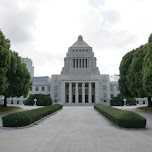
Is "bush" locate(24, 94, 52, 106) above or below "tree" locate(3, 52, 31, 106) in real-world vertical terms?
below

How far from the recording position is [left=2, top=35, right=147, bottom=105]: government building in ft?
280

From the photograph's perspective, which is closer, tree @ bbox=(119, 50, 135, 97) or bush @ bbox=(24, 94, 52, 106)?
tree @ bbox=(119, 50, 135, 97)

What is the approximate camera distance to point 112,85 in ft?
314

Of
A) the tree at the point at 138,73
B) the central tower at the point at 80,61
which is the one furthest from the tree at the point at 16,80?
the central tower at the point at 80,61

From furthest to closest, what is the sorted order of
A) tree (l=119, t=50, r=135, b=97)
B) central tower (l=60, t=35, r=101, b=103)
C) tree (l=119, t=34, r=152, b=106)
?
central tower (l=60, t=35, r=101, b=103)
tree (l=119, t=50, r=135, b=97)
tree (l=119, t=34, r=152, b=106)

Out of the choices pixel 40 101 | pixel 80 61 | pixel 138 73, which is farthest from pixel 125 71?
pixel 80 61

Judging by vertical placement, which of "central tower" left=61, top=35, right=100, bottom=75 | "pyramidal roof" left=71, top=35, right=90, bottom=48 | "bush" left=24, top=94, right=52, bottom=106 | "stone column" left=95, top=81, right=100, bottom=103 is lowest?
"bush" left=24, top=94, right=52, bottom=106

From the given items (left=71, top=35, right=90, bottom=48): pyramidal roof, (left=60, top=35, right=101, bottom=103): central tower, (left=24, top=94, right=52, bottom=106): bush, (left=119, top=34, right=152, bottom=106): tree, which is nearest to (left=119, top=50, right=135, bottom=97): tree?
(left=119, top=34, right=152, bottom=106): tree

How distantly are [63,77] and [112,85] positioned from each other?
20.7 metres

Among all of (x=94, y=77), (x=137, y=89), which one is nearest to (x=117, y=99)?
(x=94, y=77)

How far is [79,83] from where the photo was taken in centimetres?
8775

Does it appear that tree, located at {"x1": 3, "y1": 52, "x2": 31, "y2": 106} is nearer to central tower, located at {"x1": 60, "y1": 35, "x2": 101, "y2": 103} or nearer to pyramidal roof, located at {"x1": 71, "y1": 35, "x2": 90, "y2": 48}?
central tower, located at {"x1": 60, "y1": 35, "x2": 101, "y2": 103}

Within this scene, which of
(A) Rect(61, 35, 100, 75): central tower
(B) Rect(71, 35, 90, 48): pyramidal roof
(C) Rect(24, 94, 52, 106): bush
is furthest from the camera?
(B) Rect(71, 35, 90, 48): pyramidal roof

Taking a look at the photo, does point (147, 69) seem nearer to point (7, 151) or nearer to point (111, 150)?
point (111, 150)
